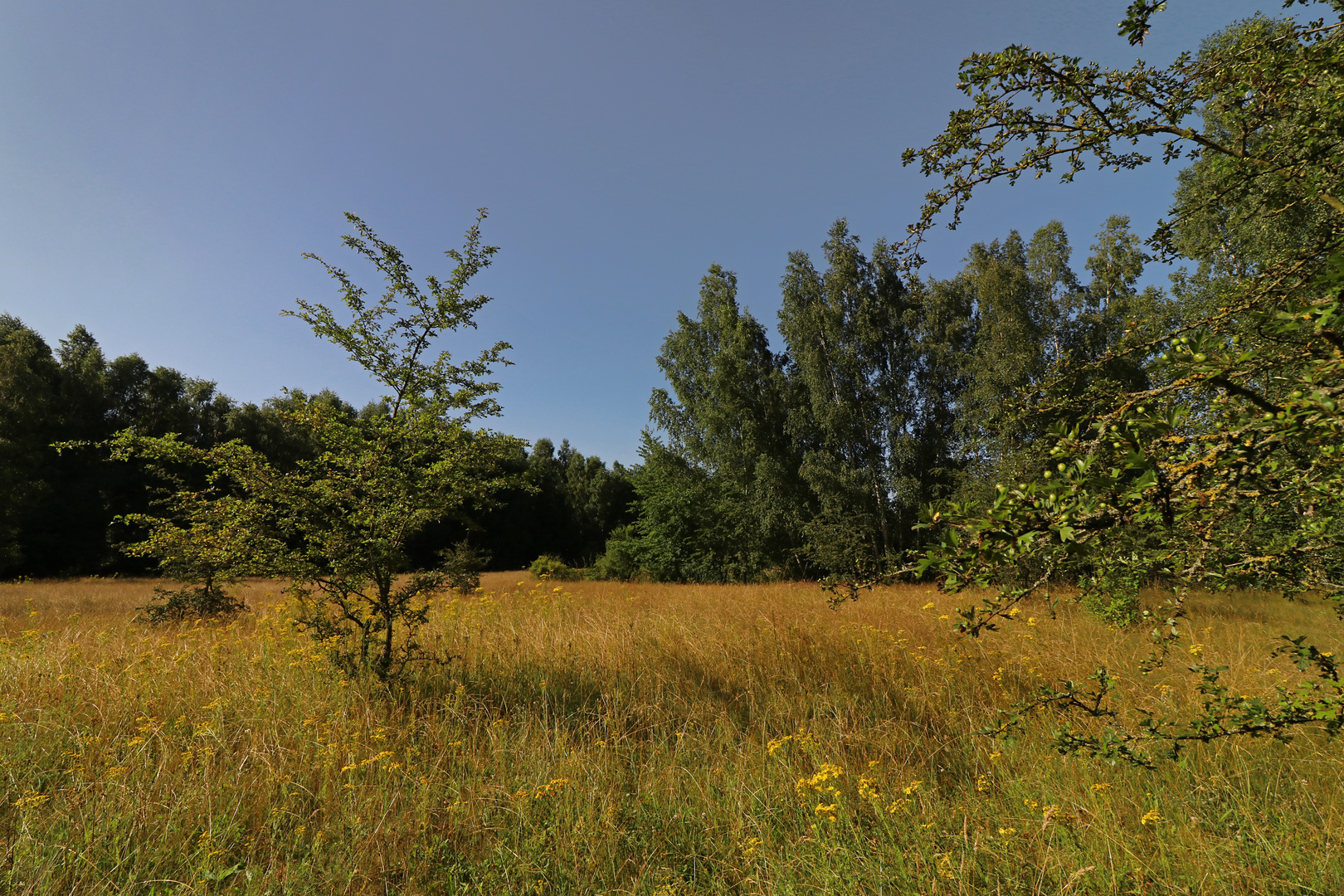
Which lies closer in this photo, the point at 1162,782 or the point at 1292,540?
the point at 1292,540

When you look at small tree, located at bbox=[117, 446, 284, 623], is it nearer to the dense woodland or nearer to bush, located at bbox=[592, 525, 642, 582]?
the dense woodland

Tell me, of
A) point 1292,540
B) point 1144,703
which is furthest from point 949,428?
point 1292,540

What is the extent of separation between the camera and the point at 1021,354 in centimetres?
1455

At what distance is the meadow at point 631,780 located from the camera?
2236 millimetres

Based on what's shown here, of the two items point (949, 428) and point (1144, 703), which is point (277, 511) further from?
point (949, 428)

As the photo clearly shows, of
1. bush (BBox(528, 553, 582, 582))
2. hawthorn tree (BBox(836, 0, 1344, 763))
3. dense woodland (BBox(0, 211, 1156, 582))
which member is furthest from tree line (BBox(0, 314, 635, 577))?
hawthorn tree (BBox(836, 0, 1344, 763))

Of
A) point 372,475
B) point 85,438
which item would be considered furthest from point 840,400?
point 85,438

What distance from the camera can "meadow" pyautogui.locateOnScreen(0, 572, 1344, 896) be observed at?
224cm

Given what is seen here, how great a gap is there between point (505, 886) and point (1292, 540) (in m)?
3.46

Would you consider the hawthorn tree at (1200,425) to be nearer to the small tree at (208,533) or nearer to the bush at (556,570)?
the small tree at (208,533)

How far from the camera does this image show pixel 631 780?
3117 millimetres

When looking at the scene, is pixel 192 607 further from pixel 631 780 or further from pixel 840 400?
pixel 840 400

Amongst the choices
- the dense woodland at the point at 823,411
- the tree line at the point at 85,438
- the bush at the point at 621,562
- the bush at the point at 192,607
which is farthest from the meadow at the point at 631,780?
the bush at the point at 621,562

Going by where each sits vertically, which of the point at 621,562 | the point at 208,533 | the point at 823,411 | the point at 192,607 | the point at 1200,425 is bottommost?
the point at 192,607
